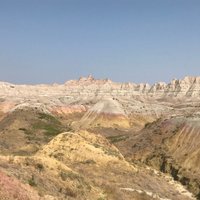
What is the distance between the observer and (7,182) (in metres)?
20.0

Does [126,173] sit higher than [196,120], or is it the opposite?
[196,120]

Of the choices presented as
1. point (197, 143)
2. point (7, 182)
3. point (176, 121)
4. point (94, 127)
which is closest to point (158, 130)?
point (176, 121)

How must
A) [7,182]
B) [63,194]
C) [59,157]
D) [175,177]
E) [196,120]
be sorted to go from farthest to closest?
1. [196,120]
2. [175,177]
3. [59,157]
4. [63,194]
5. [7,182]

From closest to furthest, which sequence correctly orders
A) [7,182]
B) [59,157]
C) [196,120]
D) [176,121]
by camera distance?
[7,182], [59,157], [196,120], [176,121]

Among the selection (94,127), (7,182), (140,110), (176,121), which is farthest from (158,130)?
(140,110)

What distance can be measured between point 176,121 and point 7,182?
58.6 meters

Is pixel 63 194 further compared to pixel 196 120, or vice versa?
pixel 196 120

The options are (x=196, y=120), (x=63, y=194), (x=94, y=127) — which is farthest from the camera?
(x=94, y=127)

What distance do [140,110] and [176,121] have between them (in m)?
78.2

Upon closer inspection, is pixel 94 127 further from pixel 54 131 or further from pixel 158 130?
pixel 158 130

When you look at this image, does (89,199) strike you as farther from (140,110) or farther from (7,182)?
(140,110)

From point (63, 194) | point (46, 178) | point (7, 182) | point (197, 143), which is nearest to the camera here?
point (7, 182)

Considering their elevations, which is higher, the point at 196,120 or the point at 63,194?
the point at 196,120

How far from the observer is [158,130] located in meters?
76.6
